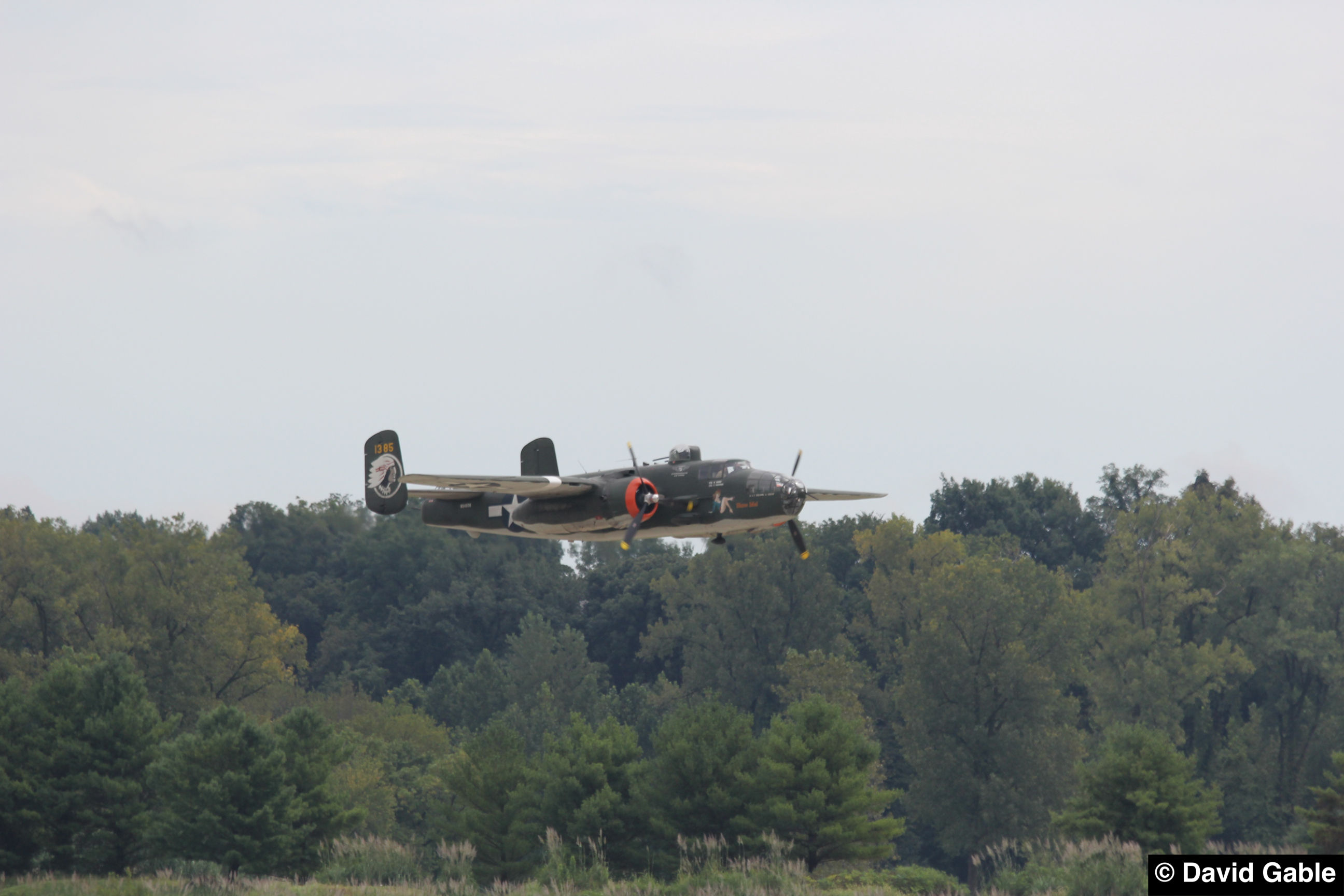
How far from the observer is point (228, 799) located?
274 ft

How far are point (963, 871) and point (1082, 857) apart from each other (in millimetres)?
66174

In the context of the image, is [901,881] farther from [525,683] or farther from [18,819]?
[525,683]

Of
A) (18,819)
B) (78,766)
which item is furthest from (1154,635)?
(18,819)

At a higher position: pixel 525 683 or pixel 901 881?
pixel 525 683

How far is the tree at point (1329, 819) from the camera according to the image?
66.9m

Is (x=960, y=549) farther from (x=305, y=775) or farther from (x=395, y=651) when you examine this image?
(x=305, y=775)

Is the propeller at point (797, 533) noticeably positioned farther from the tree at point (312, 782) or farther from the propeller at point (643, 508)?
the tree at point (312, 782)

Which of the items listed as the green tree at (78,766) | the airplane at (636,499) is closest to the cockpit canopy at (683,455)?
the airplane at (636,499)

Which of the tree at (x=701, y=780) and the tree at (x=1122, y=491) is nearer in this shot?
the tree at (x=701, y=780)

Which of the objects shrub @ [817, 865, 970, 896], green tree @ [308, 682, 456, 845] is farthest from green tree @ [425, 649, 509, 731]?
shrub @ [817, 865, 970, 896]

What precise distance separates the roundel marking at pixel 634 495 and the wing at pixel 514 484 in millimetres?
1630

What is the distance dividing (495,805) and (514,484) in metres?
35.2

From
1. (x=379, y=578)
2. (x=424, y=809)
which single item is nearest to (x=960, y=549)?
(x=424, y=809)

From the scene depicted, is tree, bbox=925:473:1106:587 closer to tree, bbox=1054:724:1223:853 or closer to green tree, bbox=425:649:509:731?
green tree, bbox=425:649:509:731
